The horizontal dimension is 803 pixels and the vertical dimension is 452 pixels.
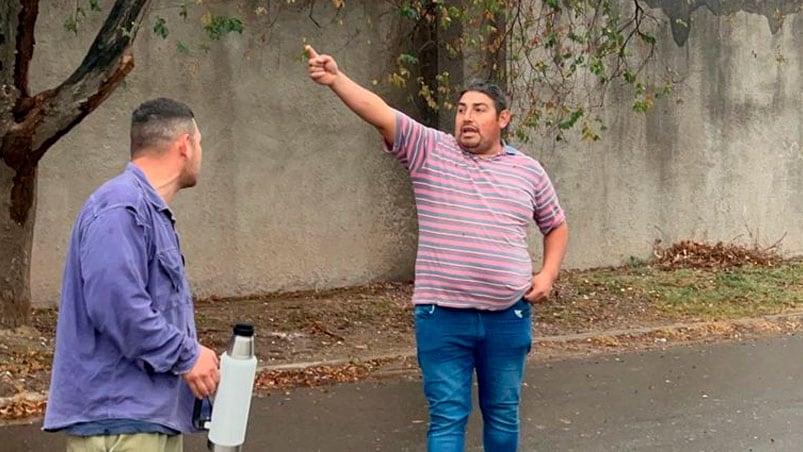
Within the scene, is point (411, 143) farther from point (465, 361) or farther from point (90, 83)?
point (90, 83)

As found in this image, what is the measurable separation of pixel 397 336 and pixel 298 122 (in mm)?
2745

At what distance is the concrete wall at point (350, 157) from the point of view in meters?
9.41

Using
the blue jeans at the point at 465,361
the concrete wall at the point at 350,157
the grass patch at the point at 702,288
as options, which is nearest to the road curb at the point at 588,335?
the grass patch at the point at 702,288

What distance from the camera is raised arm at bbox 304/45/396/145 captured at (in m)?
3.79

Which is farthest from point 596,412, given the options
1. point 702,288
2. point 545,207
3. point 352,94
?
point 702,288

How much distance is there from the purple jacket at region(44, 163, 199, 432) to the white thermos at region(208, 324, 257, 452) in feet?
0.36

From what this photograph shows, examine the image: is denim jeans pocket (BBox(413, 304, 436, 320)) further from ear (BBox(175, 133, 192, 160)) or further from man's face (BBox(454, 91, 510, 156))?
ear (BBox(175, 133, 192, 160))

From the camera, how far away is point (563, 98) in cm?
1091

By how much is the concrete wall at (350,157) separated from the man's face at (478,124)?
5.79 meters

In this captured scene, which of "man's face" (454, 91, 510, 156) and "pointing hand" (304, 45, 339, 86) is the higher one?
"pointing hand" (304, 45, 339, 86)

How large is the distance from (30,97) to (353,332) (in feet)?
10.2

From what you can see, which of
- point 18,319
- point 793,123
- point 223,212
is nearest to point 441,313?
point 18,319

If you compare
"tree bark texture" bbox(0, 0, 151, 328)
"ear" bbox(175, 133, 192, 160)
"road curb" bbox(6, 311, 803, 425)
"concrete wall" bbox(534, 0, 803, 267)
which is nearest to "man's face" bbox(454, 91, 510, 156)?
"ear" bbox(175, 133, 192, 160)

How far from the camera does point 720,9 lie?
12.4m
